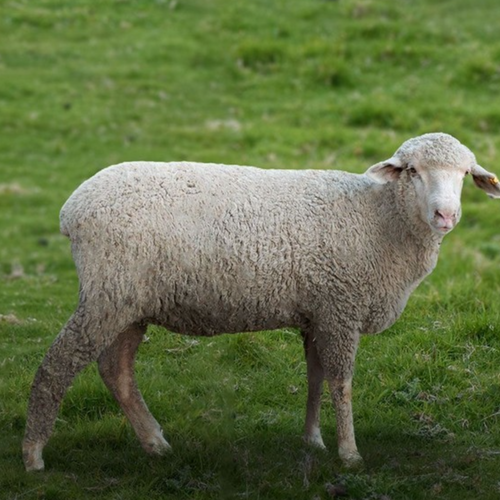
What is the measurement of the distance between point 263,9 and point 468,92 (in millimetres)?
5170

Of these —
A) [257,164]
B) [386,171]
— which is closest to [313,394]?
[386,171]

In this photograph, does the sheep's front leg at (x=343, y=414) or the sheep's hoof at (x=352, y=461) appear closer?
the sheep's hoof at (x=352, y=461)

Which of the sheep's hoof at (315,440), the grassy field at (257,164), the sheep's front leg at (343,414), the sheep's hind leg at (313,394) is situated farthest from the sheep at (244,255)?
the grassy field at (257,164)

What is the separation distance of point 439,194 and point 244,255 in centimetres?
118

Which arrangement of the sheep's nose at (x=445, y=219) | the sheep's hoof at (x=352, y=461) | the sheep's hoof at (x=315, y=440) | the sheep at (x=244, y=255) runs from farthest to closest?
the sheep's hoof at (x=315, y=440)
the sheep's hoof at (x=352, y=461)
the sheep at (x=244, y=255)
the sheep's nose at (x=445, y=219)

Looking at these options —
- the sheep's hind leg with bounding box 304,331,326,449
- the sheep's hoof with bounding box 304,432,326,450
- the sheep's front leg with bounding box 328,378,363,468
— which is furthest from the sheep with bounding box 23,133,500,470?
the sheep's hoof with bounding box 304,432,326,450

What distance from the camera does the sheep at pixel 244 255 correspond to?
5844 millimetres

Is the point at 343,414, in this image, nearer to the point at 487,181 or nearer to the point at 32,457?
the point at 487,181

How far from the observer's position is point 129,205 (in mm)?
5879

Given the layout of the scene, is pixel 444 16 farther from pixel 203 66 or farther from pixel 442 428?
pixel 442 428

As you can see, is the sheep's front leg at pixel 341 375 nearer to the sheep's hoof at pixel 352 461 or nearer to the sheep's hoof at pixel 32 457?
the sheep's hoof at pixel 352 461

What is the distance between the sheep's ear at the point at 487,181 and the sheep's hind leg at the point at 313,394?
145cm

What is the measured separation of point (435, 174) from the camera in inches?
232

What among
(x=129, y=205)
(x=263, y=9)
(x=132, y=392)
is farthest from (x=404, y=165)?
(x=263, y=9)
